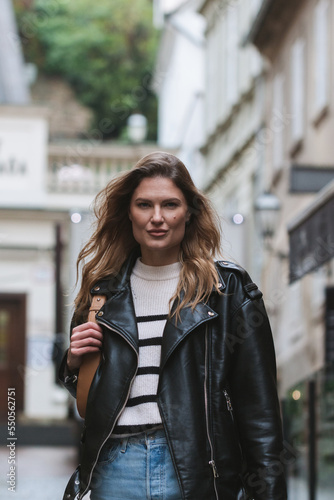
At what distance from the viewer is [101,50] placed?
47.6 meters

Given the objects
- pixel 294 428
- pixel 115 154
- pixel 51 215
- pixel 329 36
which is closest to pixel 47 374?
pixel 51 215

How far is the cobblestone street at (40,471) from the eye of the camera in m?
10.1

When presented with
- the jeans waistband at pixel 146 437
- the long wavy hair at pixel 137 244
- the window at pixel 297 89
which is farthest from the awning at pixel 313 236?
the window at pixel 297 89

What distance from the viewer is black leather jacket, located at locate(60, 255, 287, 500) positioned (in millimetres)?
2662

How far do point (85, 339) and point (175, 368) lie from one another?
27 centimetres

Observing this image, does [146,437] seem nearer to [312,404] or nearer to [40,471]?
[312,404]

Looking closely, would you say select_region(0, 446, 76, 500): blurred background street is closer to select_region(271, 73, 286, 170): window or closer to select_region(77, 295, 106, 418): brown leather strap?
select_region(271, 73, 286, 170): window

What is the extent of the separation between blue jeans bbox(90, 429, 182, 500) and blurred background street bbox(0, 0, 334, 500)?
0.45 meters

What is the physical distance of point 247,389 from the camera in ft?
9.14

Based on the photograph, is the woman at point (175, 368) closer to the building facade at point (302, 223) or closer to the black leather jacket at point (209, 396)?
the black leather jacket at point (209, 396)

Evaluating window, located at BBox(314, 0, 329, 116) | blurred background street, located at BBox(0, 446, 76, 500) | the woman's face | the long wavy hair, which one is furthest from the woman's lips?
window, located at BBox(314, 0, 329, 116)

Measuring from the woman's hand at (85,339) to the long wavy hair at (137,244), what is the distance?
0.42 ft

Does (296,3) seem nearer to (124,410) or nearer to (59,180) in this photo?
(59,180)

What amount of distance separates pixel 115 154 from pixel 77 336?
1867 centimetres
